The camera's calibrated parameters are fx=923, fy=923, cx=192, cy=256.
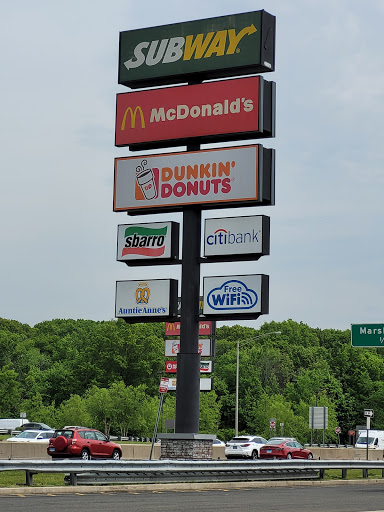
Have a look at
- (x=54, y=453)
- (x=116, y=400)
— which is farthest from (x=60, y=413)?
(x=54, y=453)

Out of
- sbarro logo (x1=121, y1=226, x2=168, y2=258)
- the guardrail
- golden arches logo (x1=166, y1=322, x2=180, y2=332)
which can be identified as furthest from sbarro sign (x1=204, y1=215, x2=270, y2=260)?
golden arches logo (x1=166, y1=322, x2=180, y2=332)

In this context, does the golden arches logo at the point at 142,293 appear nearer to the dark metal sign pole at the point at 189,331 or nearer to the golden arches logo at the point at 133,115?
the dark metal sign pole at the point at 189,331

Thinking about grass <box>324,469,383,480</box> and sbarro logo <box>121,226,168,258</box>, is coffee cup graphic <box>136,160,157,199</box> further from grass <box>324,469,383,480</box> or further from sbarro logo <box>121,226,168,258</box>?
grass <box>324,469,383,480</box>

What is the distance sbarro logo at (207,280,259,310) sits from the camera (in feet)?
103

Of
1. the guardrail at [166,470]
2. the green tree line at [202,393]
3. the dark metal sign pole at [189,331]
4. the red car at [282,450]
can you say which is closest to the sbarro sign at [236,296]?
the dark metal sign pole at [189,331]

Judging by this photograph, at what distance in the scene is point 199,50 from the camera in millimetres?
33156

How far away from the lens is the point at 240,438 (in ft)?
174

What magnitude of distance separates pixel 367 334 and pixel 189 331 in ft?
44.8

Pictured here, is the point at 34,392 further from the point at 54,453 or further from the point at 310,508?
the point at 310,508

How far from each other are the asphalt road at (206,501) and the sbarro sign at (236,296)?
22.0ft

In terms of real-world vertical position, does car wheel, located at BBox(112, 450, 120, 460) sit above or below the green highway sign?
below

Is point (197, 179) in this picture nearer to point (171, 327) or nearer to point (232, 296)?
point (232, 296)

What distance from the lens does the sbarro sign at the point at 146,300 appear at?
1280 inches

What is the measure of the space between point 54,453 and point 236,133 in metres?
17.5
